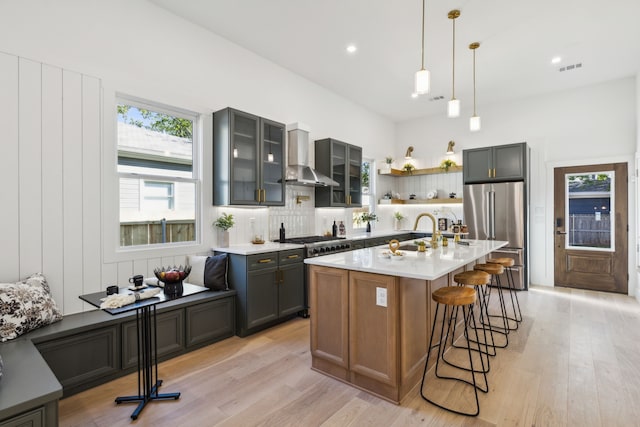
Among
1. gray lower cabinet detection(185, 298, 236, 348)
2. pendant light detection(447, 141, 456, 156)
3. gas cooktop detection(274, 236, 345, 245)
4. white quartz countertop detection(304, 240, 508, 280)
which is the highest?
pendant light detection(447, 141, 456, 156)

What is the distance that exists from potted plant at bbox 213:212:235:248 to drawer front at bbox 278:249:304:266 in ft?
2.29

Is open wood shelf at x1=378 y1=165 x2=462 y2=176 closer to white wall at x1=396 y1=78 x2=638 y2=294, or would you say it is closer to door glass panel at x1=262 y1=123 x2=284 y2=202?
white wall at x1=396 y1=78 x2=638 y2=294

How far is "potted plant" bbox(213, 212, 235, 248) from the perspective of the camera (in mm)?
3938

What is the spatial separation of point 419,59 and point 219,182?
10.7 feet

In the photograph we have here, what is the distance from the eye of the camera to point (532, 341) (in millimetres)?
3410

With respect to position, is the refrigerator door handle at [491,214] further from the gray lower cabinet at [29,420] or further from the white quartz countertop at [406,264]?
the gray lower cabinet at [29,420]

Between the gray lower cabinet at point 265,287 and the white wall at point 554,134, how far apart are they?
4726 millimetres

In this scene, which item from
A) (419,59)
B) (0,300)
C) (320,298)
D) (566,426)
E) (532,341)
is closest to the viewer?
(566,426)

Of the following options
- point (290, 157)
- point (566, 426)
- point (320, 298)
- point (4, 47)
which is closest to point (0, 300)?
point (4, 47)

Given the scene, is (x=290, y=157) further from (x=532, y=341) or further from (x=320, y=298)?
(x=532, y=341)

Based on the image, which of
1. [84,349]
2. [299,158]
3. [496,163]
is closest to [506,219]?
[496,163]

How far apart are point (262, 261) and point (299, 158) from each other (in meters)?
1.73

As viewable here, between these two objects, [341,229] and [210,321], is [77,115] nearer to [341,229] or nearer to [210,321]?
[210,321]

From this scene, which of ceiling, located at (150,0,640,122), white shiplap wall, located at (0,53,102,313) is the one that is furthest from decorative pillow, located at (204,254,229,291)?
ceiling, located at (150,0,640,122)
